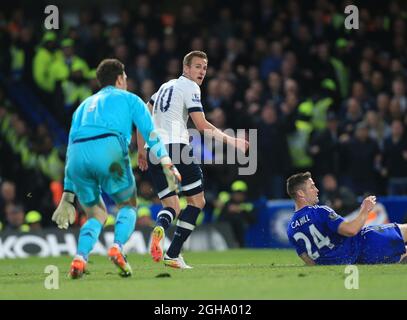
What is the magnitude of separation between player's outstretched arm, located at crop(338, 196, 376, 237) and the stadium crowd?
22.4ft

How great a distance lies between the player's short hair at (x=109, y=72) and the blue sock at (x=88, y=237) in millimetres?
1254

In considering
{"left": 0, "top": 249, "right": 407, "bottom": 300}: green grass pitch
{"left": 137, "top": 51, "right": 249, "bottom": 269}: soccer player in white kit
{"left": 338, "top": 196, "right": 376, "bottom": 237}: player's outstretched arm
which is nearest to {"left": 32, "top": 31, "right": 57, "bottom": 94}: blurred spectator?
{"left": 0, "top": 249, "right": 407, "bottom": 300}: green grass pitch

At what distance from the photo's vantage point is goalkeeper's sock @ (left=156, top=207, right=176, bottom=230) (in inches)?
419

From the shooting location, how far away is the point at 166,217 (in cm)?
1071

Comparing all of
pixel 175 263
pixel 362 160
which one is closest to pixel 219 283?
pixel 175 263

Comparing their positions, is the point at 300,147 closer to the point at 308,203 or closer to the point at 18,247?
the point at 18,247

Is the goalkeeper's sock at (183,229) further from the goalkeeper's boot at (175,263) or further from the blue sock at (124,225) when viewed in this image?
the blue sock at (124,225)

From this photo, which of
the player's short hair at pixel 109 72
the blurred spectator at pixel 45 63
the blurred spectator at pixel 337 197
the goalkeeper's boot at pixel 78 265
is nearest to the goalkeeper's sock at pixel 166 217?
the goalkeeper's boot at pixel 78 265

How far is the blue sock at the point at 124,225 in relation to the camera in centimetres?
945

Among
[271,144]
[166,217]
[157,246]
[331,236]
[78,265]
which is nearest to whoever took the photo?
[78,265]

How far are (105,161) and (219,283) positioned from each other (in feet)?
4.80

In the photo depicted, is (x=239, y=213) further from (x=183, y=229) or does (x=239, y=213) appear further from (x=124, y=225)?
(x=124, y=225)

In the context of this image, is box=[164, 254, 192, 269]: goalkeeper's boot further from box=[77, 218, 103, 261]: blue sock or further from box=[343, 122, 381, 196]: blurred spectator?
box=[343, 122, 381, 196]: blurred spectator

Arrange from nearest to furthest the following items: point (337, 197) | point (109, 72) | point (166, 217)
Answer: point (109, 72)
point (166, 217)
point (337, 197)
